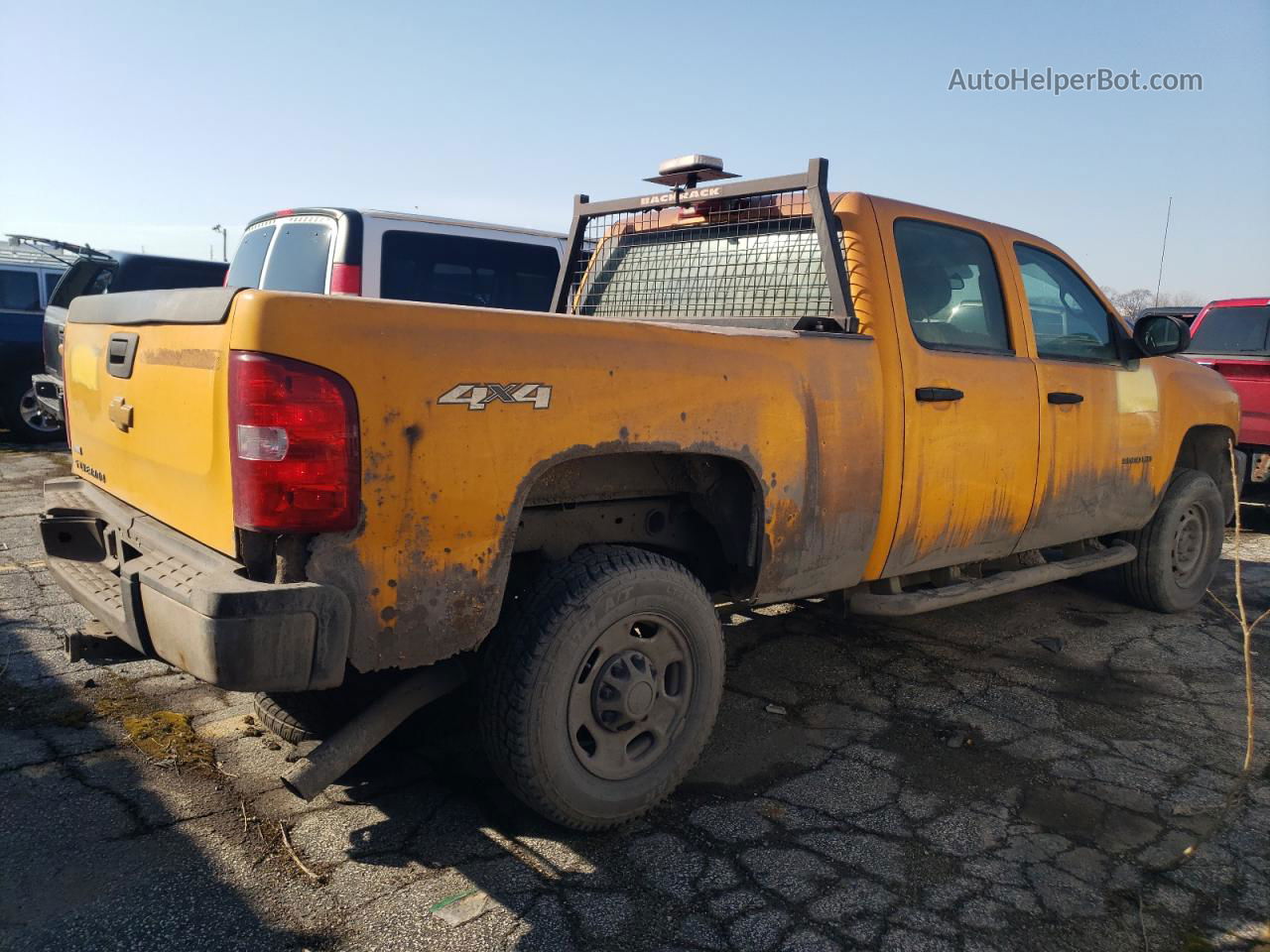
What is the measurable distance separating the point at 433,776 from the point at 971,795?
5.89 ft

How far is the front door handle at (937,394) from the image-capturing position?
3.69 meters

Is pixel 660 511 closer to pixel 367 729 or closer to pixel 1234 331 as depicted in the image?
pixel 367 729

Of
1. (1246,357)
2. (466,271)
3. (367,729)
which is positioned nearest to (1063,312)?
(367,729)

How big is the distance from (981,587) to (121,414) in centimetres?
338

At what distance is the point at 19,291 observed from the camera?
1148 cm

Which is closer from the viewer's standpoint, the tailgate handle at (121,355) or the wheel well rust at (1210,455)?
the tailgate handle at (121,355)

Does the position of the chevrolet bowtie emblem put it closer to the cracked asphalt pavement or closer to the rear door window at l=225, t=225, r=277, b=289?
the cracked asphalt pavement

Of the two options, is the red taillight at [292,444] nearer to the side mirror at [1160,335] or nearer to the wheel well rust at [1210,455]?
the side mirror at [1160,335]

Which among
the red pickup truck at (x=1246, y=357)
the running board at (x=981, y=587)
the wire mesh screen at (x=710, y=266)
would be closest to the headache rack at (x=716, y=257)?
the wire mesh screen at (x=710, y=266)

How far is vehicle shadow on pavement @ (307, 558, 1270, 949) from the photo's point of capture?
2.52m

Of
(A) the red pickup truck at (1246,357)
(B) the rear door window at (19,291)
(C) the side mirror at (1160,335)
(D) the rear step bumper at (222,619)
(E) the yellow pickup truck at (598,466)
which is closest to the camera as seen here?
(D) the rear step bumper at (222,619)

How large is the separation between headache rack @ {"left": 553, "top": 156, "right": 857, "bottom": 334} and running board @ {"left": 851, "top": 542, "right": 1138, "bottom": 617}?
3.59ft

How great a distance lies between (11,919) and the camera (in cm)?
240

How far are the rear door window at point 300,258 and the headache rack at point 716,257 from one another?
2.22 m
